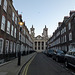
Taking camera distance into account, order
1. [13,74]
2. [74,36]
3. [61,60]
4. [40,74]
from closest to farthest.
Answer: [13,74], [40,74], [61,60], [74,36]

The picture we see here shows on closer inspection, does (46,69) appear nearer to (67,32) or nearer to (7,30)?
(7,30)

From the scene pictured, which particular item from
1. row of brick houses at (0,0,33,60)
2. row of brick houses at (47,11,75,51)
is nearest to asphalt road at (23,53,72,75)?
row of brick houses at (0,0,33,60)

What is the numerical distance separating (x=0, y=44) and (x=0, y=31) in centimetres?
178

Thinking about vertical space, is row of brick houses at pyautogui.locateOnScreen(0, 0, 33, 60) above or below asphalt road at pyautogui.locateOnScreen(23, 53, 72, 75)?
above

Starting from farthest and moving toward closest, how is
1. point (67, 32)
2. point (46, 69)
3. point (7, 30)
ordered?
point (67, 32) < point (7, 30) < point (46, 69)

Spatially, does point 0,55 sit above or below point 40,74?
above

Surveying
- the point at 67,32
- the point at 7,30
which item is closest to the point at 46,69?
the point at 7,30

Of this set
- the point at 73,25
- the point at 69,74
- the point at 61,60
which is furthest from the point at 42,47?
the point at 69,74

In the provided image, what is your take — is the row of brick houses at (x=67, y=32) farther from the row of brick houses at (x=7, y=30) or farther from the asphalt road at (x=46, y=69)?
the asphalt road at (x=46, y=69)

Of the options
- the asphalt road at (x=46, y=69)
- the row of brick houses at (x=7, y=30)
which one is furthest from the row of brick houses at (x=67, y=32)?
the asphalt road at (x=46, y=69)

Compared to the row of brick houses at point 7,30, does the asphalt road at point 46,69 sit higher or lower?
lower

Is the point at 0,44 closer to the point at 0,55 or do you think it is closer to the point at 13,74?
the point at 0,55

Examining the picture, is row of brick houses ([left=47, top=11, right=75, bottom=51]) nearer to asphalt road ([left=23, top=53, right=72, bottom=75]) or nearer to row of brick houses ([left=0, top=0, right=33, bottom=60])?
row of brick houses ([left=0, top=0, right=33, bottom=60])

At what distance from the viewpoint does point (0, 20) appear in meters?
12.8
